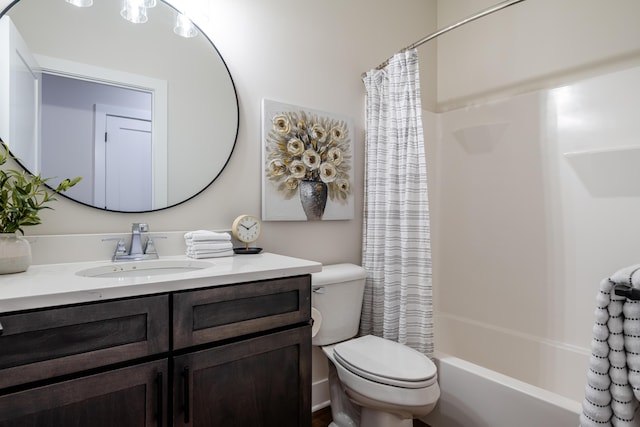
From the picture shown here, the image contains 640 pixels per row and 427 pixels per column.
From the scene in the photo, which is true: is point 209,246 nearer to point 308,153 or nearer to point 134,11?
point 308,153

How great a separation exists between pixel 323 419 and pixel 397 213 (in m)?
1.17

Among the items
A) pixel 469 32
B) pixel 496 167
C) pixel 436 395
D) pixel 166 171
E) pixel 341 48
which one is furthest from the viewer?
pixel 469 32

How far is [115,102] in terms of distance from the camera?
1.41m

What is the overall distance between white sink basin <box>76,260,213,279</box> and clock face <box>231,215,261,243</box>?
24 centimetres

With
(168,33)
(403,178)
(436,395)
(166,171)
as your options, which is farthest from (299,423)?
(168,33)

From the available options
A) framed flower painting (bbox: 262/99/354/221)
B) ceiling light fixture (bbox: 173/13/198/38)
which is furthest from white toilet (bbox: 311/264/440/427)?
ceiling light fixture (bbox: 173/13/198/38)

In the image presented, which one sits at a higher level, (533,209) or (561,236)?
(533,209)

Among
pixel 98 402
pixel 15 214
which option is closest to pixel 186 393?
pixel 98 402

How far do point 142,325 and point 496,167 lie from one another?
2203 mm

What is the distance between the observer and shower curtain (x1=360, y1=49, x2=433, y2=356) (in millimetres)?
1798

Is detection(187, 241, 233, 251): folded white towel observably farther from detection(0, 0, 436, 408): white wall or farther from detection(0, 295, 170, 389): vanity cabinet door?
detection(0, 295, 170, 389): vanity cabinet door

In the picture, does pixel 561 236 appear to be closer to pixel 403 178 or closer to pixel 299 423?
pixel 403 178

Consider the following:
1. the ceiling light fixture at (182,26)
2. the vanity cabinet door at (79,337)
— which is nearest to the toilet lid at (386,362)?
the vanity cabinet door at (79,337)

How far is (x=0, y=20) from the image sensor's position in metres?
1.22
